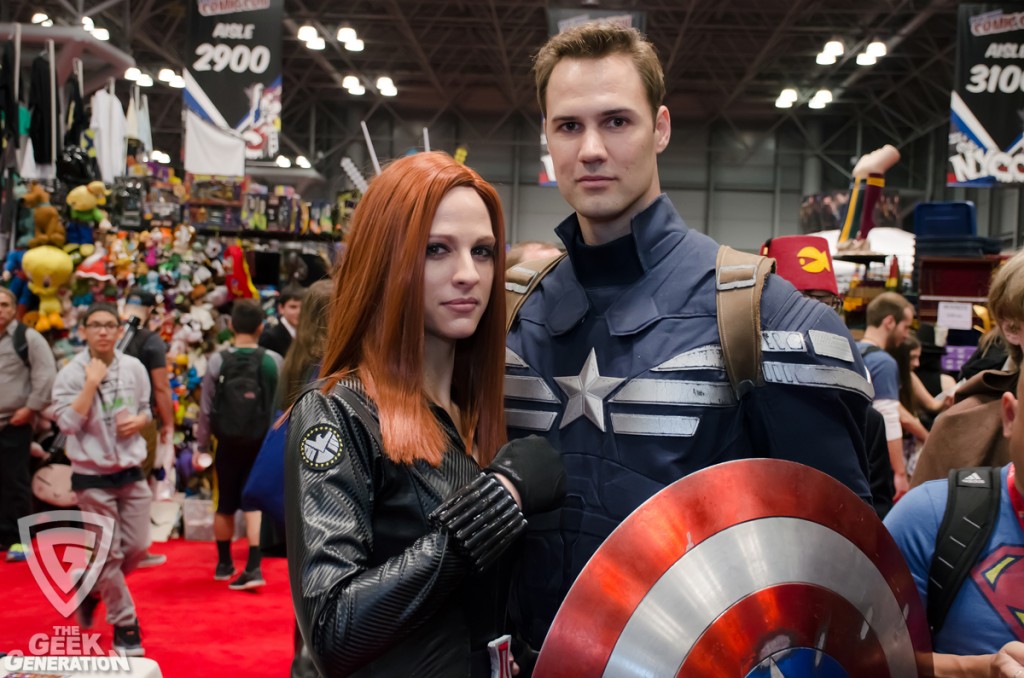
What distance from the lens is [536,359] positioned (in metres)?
1.88

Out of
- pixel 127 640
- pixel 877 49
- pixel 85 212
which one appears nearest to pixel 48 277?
pixel 85 212

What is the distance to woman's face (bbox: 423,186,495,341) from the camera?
150cm

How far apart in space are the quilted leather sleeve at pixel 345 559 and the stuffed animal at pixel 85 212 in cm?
648

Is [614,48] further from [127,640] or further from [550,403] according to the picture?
[127,640]

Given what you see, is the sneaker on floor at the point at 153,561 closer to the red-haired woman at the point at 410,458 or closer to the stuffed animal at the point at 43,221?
the stuffed animal at the point at 43,221

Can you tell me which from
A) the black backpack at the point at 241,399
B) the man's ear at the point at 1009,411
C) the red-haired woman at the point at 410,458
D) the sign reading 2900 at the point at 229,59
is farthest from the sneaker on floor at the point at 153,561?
the man's ear at the point at 1009,411

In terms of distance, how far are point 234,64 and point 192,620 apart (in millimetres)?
5567

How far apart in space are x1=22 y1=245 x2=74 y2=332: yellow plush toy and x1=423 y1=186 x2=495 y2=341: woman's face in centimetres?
613

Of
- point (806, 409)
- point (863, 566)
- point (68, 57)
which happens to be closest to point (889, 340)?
point (806, 409)

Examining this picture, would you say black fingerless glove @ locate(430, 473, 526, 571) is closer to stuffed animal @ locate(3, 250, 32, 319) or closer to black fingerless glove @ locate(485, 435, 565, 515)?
black fingerless glove @ locate(485, 435, 565, 515)

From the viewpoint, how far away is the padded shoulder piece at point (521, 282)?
1977 mm

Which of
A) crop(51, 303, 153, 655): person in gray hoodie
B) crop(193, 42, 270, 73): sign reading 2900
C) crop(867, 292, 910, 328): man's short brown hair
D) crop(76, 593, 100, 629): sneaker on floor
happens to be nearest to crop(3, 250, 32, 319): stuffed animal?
crop(51, 303, 153, 655): person in gray hoodie

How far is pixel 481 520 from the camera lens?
131 cm

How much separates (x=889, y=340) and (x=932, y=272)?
2.81 meters
